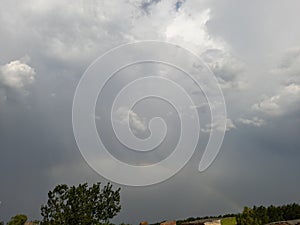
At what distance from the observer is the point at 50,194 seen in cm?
3716

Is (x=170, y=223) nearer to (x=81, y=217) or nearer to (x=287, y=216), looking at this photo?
(x=81, y=217)

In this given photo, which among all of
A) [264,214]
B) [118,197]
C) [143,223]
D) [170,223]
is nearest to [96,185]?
[118,197]

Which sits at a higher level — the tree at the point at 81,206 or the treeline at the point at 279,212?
the treeline at the point at 279,212

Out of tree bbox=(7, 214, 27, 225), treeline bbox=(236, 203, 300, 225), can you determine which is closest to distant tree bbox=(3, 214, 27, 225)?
tree bbox=(7, 214, 27, 225)

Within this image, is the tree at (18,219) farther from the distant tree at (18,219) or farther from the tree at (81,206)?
the tree at (81,206)

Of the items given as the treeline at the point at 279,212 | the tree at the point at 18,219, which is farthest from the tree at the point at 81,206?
the treeline at the point at 279,212

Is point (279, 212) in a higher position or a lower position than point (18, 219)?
higher

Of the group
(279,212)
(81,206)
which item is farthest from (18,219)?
(279,212)

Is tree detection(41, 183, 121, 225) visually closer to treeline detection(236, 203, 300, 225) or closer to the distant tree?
the distant tree

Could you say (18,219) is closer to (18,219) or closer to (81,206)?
(18,219)

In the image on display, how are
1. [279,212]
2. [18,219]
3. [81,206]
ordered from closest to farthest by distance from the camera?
[81,206]
[18,219]
[279,212]

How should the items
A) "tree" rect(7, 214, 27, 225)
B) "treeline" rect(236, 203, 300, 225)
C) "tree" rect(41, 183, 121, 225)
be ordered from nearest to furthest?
"tree" rect(41, 183, 121, 225) < "tree" rect(7, 214, 27, 225) < "treeline" rect(236, 203, 300, 225)

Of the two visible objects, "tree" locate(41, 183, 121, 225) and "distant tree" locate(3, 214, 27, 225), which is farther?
"distant tree" locate(3, 214, 27, 225)

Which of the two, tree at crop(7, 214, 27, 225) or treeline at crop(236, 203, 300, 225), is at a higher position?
treeline at crop(236, 203, 300, 225)
